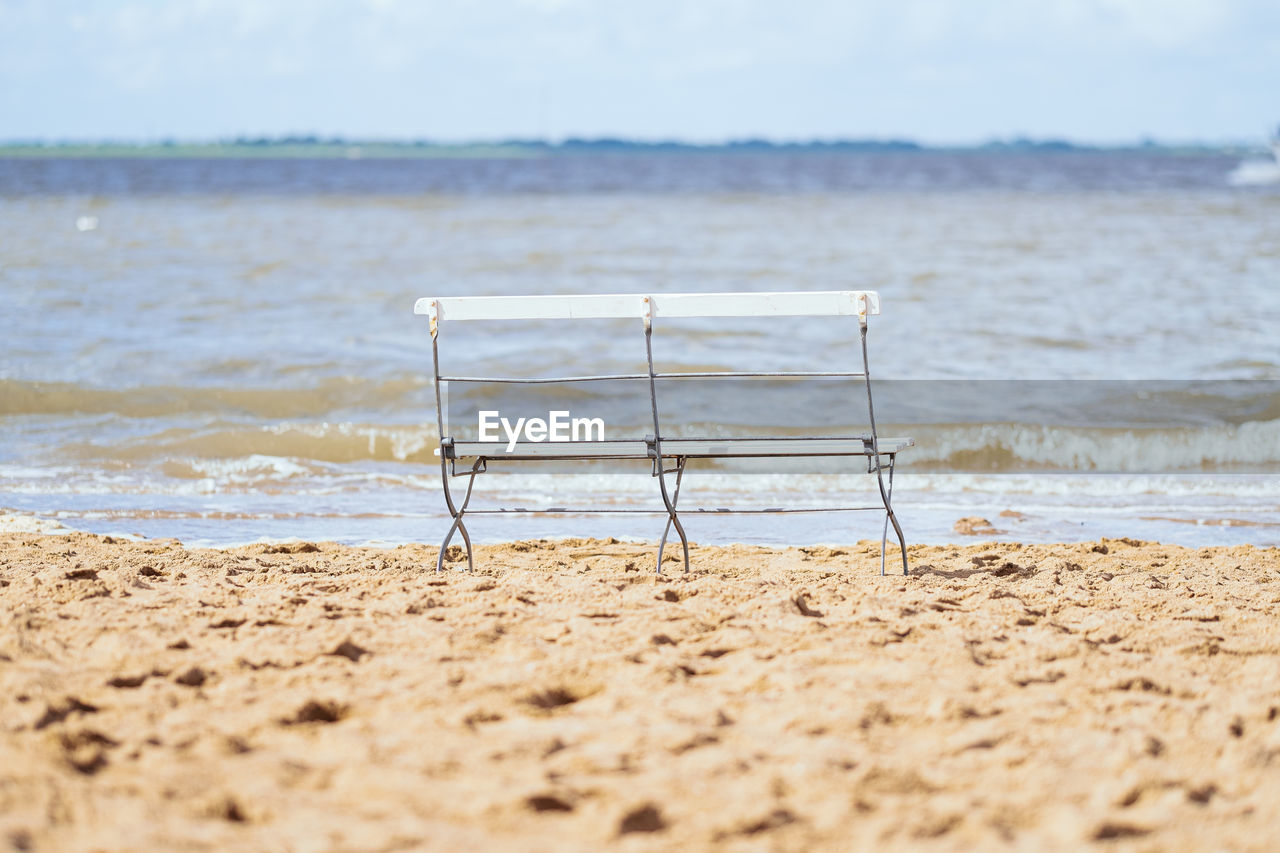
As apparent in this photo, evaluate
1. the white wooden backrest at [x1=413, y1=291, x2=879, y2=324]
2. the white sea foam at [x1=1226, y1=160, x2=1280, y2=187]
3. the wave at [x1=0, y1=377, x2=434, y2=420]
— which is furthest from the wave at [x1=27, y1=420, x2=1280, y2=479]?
the white sea foam at [x1=1226, y1=160, x2=1280, y2=187]

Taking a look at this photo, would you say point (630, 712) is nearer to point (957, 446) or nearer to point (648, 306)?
point (648, 306)

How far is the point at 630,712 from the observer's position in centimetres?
304

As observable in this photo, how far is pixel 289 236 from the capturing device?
24.6 meters

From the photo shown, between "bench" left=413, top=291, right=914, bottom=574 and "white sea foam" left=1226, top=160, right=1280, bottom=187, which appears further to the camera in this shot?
"white sea foam" left=1226, top=160, right=1280, bottom=187

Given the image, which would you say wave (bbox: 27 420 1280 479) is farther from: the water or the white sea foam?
the white sea foam

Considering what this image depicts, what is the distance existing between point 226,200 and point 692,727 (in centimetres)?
3803

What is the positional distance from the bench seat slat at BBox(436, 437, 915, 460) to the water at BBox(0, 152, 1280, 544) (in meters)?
1.29

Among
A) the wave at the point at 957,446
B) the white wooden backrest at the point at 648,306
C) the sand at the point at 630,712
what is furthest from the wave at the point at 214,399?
the white wooden backrest at the point at 648,306

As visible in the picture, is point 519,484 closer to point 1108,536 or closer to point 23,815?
point 1108,536

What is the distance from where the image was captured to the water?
7.00 metres

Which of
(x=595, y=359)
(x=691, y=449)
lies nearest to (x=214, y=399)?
(x=595, y=359)

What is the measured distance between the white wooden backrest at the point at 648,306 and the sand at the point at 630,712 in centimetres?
104

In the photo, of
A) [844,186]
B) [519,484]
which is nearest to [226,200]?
[844,186]

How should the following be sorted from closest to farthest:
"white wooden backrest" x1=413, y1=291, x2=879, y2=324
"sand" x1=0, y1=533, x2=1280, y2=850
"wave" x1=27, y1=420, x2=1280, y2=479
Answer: "sand" x1=0, y1=533, x2=1280, y2=850, "white wooden backrest" x1=413, y1=291, x2=879, y2=324, "wave" x1=27, y1=420, x2=1280, y2=479
